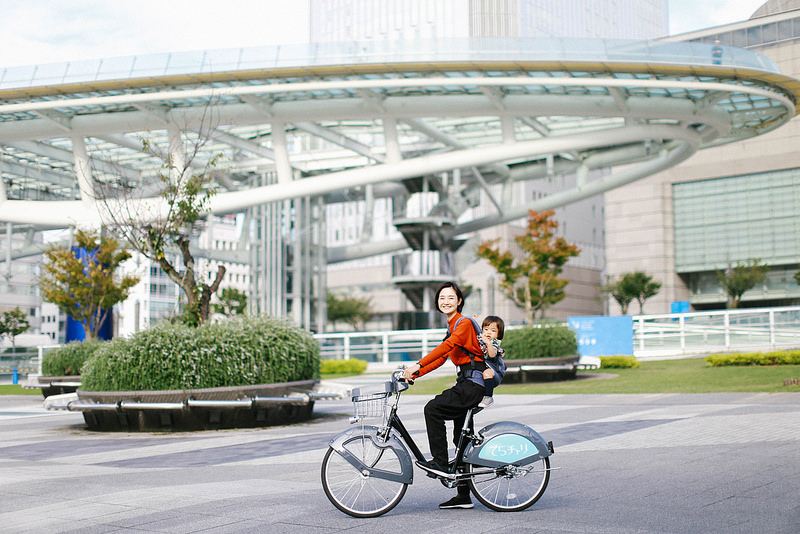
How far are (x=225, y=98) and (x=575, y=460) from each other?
28.0 meters

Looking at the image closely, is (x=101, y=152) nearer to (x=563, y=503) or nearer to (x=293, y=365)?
(x=293, y=365)

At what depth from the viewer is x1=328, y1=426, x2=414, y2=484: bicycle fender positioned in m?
6.45

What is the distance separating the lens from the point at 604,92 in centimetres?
3366

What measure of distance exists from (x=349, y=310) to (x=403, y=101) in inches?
2922

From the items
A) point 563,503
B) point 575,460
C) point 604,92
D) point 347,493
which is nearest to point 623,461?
point 575,460

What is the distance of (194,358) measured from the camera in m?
13.7

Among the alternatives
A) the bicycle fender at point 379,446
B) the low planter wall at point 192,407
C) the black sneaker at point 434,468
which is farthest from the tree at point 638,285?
the bicycle fender at point 379,446

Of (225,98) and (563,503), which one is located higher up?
(225,98)

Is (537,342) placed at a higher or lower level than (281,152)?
lower

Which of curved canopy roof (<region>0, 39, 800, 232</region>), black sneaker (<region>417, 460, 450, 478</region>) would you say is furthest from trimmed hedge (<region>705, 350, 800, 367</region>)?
black sneaker (<region>417, 460, 450, 478</region>)

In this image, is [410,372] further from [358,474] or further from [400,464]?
[358,474]

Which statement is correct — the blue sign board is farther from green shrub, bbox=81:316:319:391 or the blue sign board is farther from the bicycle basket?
the bicycle basket

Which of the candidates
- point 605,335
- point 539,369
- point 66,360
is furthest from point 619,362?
point 66,360

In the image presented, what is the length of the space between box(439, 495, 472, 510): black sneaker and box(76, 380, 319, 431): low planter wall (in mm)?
7426
